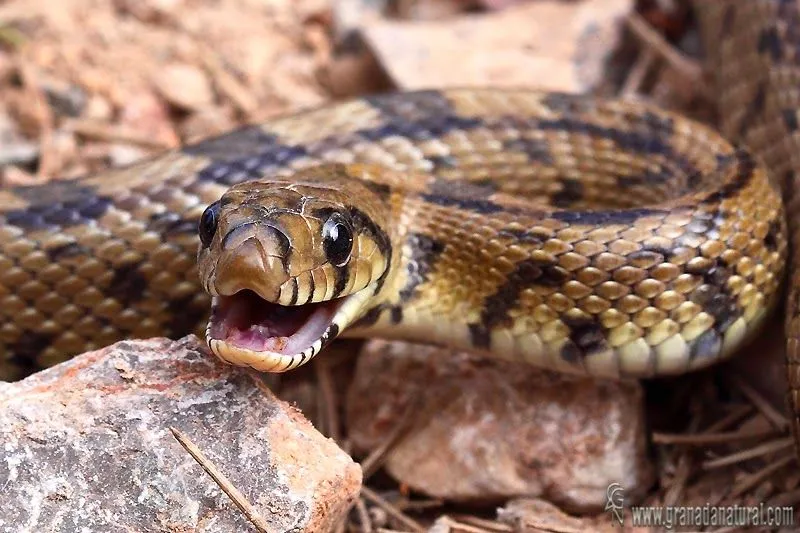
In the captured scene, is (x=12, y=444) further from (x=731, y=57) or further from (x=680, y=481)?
(x=731, y=57)

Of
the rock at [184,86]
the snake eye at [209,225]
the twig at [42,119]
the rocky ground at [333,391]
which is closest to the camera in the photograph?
the rocky ground at [333,391]

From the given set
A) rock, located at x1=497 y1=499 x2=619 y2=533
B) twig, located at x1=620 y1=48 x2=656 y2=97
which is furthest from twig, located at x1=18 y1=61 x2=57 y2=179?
twig, located at x1=620 y1=48 x2=656 y2=97

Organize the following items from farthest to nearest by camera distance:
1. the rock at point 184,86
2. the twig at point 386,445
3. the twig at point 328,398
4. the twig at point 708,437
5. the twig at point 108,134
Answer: the rock at point 184,86 → the twig at point 108,134 → the twig at point 328,398 → the twig at point 386,445 → the twig at point 708,437

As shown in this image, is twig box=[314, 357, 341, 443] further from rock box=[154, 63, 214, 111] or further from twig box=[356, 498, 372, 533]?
rock box=[154, 63, 214, 111]

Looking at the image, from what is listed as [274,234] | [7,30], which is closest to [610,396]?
[274,234]

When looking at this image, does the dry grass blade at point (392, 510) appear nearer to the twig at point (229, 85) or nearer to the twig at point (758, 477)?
the twig at point (758, 477)

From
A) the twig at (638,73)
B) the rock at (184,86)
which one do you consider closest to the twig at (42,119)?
the rock at (184,86)

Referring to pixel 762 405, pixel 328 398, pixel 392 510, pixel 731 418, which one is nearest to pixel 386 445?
pixel 392 510

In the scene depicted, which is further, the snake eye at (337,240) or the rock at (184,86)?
the rock at (184,86)
